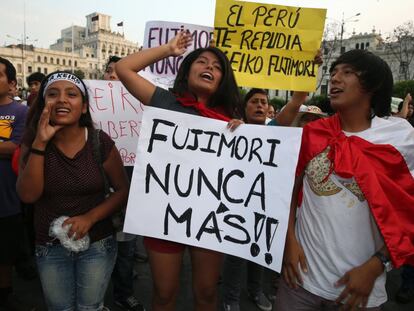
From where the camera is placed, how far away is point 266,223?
1.89 metres

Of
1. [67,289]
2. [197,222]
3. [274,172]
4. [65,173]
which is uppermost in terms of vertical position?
[274,172]

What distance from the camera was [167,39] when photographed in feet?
11.0

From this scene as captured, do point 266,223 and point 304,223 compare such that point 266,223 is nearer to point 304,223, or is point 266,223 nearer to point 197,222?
point 304,223

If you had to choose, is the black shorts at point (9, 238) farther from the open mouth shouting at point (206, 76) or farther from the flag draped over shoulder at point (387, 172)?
the flag draped over shoulder at point (387, 172)

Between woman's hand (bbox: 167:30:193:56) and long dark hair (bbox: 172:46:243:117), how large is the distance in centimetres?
7

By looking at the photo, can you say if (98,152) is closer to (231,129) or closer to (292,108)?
(231,129)

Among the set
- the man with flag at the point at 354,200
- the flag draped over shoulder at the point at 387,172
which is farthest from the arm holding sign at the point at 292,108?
the flag draped over shoulder at the point at 387,172

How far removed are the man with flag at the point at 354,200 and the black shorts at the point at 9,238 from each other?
2.38 meters

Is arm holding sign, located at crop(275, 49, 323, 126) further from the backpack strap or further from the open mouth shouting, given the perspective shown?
the backpack strap

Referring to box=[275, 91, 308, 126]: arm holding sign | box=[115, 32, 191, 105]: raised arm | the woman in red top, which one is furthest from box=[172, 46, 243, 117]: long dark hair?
box=[275, 91, 308, 126]: arm holding sign

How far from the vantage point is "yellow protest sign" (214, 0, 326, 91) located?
2.85 metres

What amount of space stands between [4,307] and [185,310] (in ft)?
A: 5.18

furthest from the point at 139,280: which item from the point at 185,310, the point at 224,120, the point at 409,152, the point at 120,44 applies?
the point at 120,44

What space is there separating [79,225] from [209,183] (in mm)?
770
